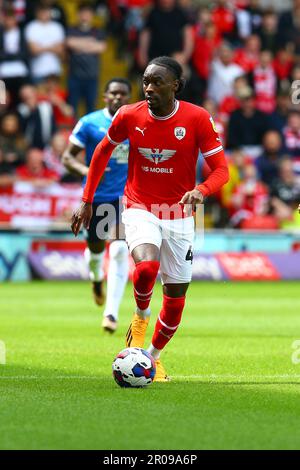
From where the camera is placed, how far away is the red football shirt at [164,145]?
966 centimetres

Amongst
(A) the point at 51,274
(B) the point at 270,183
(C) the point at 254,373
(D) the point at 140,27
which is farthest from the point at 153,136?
(D) the point at 140,27

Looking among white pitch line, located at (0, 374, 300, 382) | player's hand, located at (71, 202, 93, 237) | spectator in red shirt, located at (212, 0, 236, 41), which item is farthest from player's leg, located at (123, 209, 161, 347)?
spectator in red shirt, located at (212, 0, 236, 41)

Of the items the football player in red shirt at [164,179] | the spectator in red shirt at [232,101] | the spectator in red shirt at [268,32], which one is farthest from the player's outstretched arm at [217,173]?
the spectator in red shirt at [268,32]

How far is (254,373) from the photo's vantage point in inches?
404

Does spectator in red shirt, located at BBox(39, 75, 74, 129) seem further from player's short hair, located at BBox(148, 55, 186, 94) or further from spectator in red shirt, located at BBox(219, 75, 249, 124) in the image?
player's short hair, located at BBox(148, 55, 186, 94)

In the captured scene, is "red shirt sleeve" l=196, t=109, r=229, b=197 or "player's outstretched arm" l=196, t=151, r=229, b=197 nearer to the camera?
"player's outstretched arm" l=196, t=151, r=229, b=197

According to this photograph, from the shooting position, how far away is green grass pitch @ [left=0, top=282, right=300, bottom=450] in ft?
23.2

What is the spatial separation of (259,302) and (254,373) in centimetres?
808

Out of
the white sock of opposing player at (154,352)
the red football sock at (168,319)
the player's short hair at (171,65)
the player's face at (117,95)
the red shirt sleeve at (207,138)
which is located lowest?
the white sock of opposing player at (154,352)

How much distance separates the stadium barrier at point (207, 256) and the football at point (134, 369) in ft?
39.0

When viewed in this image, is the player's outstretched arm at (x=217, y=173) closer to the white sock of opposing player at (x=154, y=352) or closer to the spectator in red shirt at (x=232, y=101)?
the white sock of opposing player at (x=154, y=352)

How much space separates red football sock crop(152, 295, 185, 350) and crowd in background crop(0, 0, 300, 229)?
41.5 ft

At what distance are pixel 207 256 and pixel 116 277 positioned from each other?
9.34 metres

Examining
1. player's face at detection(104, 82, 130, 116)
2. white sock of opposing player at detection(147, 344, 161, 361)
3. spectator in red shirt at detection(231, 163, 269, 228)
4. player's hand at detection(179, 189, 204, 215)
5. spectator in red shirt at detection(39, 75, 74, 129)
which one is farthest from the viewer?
spectator in red shirt at detection(39, 75, 74, 129)
